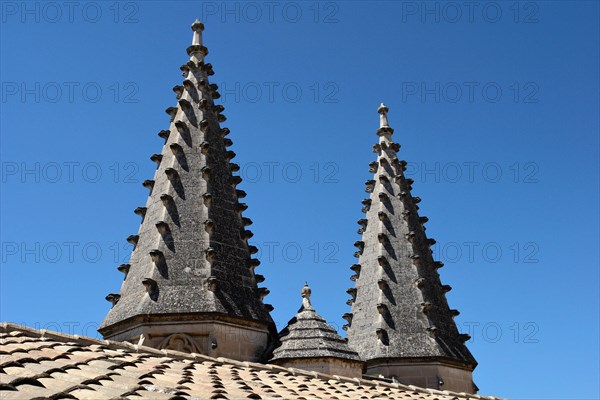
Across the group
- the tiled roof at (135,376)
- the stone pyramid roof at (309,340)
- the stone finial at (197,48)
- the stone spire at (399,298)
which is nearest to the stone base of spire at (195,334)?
the stone pyramid roof at (309,340)

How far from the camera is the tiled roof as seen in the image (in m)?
6.96

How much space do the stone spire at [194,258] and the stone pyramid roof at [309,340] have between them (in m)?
1.37

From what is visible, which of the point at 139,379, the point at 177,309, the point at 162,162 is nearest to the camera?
the point at 139,379

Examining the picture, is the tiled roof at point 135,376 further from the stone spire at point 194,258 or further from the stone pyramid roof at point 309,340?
the stone spire at point 194,258

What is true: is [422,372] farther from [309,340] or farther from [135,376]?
[135,376]

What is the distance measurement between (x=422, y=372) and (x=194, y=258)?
7786mm

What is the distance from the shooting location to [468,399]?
14.7 m

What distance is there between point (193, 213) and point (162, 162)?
2.76 metres

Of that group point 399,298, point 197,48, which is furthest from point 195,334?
point 197,48

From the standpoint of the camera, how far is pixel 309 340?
1980 centimetres

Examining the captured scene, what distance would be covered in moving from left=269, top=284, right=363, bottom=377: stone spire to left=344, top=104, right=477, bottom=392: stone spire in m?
4.85

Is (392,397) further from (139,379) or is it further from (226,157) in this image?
(226,157)

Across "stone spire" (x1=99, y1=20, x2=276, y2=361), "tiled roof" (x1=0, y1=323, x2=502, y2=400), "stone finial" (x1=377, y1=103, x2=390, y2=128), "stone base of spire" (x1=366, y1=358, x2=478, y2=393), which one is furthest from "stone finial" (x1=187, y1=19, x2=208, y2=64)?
"tiled roof" (x1=0, y1=323, x2=502, y2=400)

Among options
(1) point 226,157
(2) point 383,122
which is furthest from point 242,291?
(2) point 383,122
